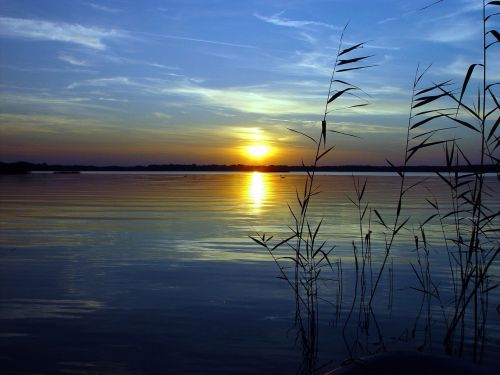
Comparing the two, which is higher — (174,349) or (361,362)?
(361,362)

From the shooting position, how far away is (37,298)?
7945mm

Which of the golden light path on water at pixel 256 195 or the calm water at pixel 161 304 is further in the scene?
the golden light path on water at pixel 256 195

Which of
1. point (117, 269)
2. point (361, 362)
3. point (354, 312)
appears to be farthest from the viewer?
point (117, 269)

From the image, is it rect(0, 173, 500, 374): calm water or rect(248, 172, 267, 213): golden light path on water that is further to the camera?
rect(248, 172, 267, 213): golden light path on water

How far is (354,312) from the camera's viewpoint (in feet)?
24.4

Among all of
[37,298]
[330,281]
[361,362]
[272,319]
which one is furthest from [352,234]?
[361,362]

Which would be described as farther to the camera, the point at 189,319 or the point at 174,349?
the point at 189,319

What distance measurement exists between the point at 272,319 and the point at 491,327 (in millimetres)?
2951

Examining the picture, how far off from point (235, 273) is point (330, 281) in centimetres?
186

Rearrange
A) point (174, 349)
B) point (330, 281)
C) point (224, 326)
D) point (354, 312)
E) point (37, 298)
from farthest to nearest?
point (330, 281), point (37, 298), point (354, 312), point (224, 326), point (174, 349)

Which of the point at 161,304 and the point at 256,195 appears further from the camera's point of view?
the point at 256,195

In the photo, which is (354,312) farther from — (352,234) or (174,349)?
(352,234)

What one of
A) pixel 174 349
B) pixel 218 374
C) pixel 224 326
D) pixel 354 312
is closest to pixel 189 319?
pixel 224 326

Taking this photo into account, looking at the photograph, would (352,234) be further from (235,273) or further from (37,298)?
(37,298)
